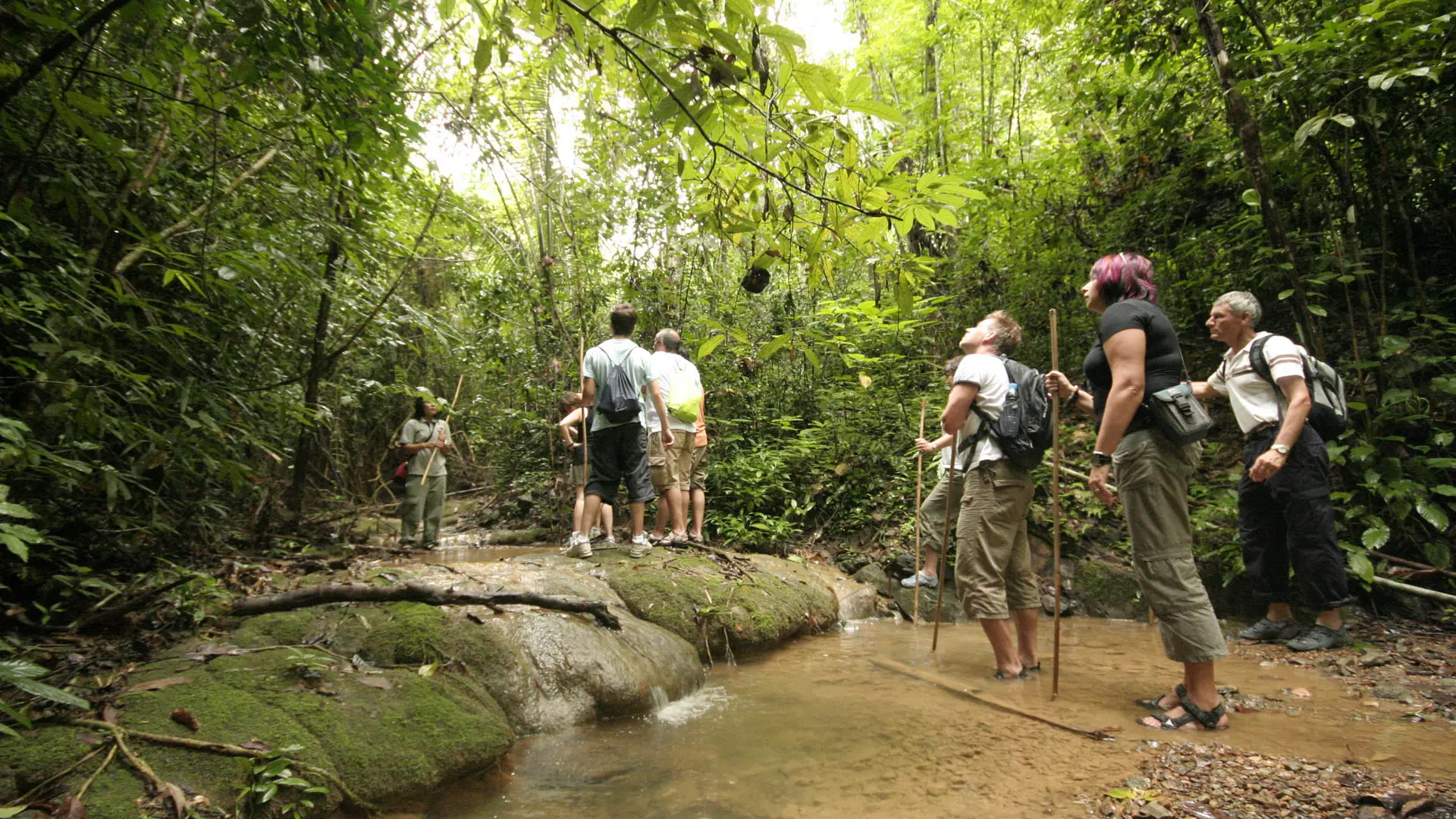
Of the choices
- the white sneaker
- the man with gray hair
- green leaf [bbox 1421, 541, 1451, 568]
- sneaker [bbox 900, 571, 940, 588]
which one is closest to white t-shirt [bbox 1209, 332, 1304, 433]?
the man with gray hair

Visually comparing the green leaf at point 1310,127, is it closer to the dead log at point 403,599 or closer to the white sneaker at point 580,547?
the dead log at point 403,599

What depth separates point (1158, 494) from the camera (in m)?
3.42

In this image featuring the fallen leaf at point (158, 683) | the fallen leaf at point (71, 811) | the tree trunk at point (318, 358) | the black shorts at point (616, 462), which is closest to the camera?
the fallen leaf at point (71, 811)

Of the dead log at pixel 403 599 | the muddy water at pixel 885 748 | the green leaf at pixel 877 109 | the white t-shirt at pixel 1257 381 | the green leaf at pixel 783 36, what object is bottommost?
the muddy water at pixel 885 748

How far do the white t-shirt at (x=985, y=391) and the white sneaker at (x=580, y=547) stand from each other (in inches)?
131

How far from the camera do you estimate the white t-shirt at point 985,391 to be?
165 inches

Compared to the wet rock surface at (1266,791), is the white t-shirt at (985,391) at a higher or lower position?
higher

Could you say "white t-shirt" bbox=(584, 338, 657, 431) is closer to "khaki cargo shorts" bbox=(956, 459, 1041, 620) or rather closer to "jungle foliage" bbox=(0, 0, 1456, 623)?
"jungle foliage" bbox=(0, 0, 1456, 623)

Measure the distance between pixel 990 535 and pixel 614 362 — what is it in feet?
11.1

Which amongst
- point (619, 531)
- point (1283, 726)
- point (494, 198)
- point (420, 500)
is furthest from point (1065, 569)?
point (494, 198)

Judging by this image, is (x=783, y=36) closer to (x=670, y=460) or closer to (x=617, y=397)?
(x=617, y=397)

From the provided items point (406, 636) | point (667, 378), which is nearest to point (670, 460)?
point (667, 378)

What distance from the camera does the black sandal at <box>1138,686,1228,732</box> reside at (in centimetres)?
328

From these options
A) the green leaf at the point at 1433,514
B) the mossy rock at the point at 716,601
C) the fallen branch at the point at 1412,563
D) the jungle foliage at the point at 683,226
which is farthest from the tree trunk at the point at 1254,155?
the mossy rock at the point at 716,601
